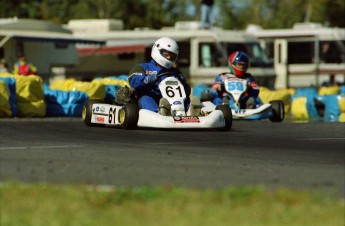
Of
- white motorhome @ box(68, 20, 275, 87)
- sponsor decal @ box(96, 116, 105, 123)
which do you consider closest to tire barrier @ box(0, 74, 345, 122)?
sponsor decal @ box(96, 116, 105, 123)

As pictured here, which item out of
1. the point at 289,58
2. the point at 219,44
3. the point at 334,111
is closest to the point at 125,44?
the point at 219,44

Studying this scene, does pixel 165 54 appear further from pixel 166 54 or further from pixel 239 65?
pixel 239 65

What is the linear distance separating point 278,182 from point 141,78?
6.50 m

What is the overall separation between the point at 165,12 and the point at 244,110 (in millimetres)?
47883

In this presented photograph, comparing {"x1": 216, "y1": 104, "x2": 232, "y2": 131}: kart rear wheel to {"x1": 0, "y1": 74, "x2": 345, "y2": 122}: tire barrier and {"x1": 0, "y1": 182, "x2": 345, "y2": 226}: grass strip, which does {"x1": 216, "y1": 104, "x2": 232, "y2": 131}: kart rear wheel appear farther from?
{"x1": 0, "y1": 182, "x2": 345, "y2": 226}: grass strip

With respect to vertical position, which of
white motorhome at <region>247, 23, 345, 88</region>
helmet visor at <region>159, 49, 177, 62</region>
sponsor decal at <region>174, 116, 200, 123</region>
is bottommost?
white motorhome at <region>247, 23, 345, 88</region>

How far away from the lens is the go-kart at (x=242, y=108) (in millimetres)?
18672

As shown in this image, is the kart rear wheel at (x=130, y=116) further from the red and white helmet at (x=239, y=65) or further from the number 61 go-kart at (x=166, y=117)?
the red and white helmet at (x=239, y=65)

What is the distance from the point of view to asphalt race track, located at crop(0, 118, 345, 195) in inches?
358

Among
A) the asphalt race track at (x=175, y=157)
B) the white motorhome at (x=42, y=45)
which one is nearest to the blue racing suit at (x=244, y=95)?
the asphalt race track at (x=175, y=157)

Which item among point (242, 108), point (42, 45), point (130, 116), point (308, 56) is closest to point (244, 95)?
point (242, 108)

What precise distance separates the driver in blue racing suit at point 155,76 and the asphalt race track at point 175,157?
51 cm

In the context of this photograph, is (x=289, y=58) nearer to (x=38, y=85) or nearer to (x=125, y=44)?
(x=125, y=44)

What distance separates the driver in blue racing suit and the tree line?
44.4 m
